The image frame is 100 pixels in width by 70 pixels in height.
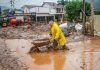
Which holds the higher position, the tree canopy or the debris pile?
the tree canopy

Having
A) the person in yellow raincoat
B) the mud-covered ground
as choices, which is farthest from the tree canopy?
the person in yellow raincoat

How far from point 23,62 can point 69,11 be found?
782 inches

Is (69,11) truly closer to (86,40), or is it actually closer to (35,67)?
(86,40)

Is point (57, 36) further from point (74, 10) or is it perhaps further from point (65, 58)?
point (74, 10)

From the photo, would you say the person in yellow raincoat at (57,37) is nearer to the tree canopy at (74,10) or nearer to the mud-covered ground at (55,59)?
the mud-covered ground at (55,59)

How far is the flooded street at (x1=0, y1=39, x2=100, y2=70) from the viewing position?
1052 centimetres

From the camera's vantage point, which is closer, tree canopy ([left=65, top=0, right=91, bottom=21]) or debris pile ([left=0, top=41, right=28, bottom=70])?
debris pile ([left=0, top=41, right=28, bottom=70])

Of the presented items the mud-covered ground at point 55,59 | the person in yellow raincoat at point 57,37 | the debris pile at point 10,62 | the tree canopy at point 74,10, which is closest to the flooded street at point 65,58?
the mud-covered ground at point 55,59

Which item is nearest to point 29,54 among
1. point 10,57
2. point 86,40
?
point 10,57

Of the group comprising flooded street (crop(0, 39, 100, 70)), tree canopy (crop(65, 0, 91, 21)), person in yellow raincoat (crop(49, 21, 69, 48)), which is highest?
tree canopy (crop(65, 0, 91, 21))

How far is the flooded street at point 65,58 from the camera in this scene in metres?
10.5

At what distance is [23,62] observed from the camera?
11422mm

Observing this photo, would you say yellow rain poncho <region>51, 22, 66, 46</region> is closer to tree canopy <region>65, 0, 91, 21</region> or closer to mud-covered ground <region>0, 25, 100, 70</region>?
mud-covered ground <region>0, 25, 100, 70</region>

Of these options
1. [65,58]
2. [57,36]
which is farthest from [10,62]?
[57,36]
